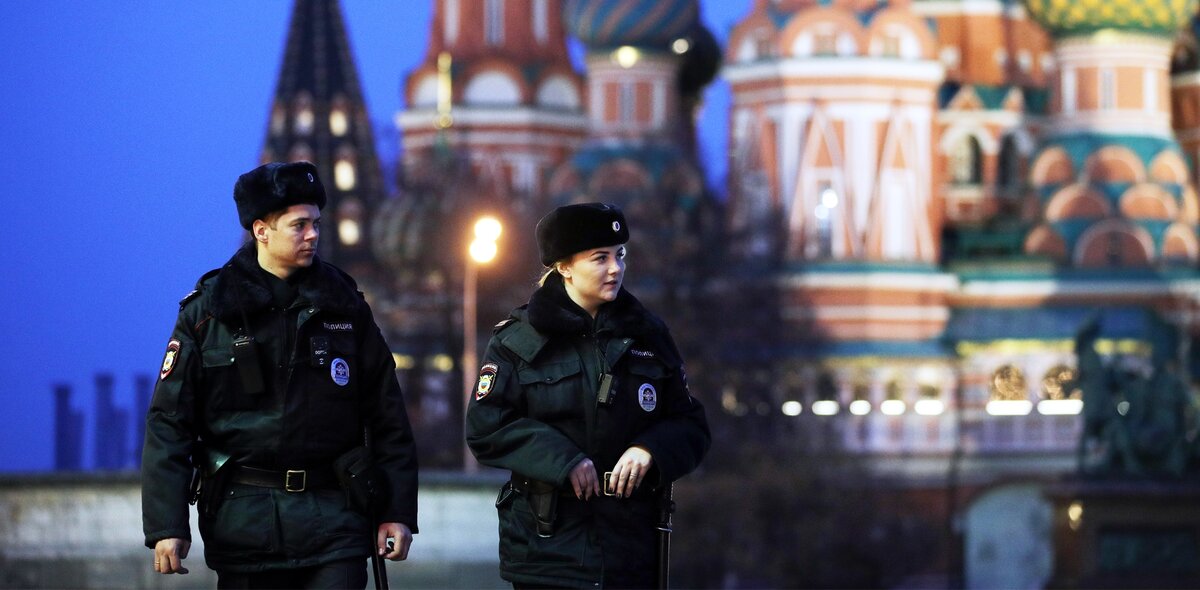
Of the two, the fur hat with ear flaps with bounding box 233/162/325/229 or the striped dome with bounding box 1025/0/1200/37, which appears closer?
the fur hat with ear flaps with bounding box 233/162/325/229

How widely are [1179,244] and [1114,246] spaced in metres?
1.45

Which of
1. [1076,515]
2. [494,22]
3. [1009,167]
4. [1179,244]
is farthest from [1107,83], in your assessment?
[1076,515]

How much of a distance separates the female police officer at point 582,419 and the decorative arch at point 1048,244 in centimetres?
5231

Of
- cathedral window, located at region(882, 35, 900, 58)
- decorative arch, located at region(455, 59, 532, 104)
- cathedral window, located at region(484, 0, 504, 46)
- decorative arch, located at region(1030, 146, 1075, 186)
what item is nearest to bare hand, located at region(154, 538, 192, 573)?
cathedral window, located at region(882, 35, 900, 58)

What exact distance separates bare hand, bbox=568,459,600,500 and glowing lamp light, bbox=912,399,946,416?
4966 centimetres

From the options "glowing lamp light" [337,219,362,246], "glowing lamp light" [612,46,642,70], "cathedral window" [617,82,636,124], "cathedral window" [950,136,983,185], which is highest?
"glowing lamp light" [612,46,642,70]

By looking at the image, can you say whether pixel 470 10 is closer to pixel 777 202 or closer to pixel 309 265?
pixel 777 202

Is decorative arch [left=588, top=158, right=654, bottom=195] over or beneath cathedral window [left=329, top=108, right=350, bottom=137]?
beneath

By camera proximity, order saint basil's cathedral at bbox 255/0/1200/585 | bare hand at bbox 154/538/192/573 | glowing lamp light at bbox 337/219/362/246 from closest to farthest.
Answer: bare hand at bbox 154/538/192/573
saint basil's cathedral at bbox 255/0/1200/585
glowing lamp light at bbox 337/219/362/246

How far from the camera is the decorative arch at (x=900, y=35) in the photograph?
194ft

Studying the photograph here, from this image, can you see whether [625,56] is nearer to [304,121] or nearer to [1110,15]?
[1110,15]

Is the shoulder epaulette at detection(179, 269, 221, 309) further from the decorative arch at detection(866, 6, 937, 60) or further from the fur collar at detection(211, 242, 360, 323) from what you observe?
the decorative arch at detection(866, 6, 937, 60)

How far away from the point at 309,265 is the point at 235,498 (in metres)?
→ 0.76

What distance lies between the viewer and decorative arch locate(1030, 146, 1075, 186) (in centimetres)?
6272
